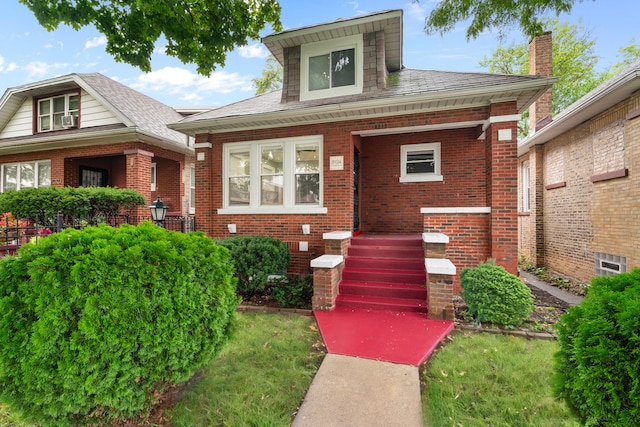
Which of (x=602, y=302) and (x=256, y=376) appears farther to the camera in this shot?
(x=256, y=376)

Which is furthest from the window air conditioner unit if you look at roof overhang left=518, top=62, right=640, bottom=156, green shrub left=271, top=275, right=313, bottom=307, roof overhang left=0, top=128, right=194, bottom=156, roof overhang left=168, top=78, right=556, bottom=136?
roof overhang left=518, top=62, right=640, bottom=156

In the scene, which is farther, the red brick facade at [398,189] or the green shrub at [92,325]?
the red brick facade at [398,189]

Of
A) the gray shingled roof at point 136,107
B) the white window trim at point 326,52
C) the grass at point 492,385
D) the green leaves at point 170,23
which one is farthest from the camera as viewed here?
the gray shingled roof at point 136,107

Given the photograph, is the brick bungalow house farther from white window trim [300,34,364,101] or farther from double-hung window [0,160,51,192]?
double-hung window [0,160,51,192]

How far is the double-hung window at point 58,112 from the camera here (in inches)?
408

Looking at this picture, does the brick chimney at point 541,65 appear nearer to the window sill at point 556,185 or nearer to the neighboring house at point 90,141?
the window sill at point 556,185

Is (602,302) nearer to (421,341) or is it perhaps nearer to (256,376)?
(421,341)

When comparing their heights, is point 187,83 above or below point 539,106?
above

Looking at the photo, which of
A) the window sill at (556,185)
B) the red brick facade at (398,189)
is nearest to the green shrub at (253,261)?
the red brick facade at (398,189)

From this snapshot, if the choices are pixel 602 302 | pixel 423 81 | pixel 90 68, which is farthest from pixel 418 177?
pixel 90 68

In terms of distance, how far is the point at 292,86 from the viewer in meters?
7.38

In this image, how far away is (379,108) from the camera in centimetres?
599

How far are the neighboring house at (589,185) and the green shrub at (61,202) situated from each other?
12.4 metres

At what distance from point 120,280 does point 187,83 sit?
29.8 meters
